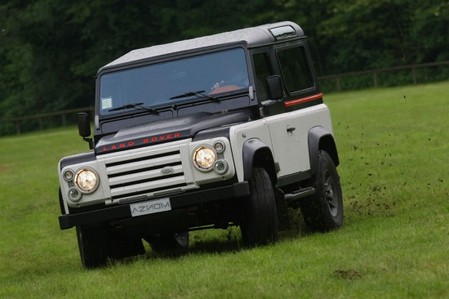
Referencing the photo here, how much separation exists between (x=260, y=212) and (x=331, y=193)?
240 cm

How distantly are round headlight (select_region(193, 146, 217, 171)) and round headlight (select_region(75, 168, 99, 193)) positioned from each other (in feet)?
3.22

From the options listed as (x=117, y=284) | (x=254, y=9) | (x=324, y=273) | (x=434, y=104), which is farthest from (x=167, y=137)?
(x=254, y=9)

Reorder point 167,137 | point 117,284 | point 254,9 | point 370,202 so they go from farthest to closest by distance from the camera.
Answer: point 254,9 < point 370,202 < point 167,137 < point 117,284

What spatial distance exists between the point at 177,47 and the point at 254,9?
66.8 meters

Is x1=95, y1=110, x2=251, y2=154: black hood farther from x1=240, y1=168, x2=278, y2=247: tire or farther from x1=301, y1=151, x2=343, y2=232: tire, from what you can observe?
x1=301, y1=151, x2=343, y2=232: tire

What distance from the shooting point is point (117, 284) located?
1105 cm

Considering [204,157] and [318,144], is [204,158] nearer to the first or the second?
[204,157]

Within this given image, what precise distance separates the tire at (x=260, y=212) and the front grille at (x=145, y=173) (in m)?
0.66

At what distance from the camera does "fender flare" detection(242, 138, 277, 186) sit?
Result: 12.4m

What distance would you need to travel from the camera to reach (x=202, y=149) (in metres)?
12.2

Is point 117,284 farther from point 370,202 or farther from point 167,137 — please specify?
point 370,202

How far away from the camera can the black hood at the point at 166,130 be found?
12.5 metres

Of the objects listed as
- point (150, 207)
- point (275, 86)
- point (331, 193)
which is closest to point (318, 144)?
point (331, 193)

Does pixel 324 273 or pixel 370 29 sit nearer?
pixel 324 273
